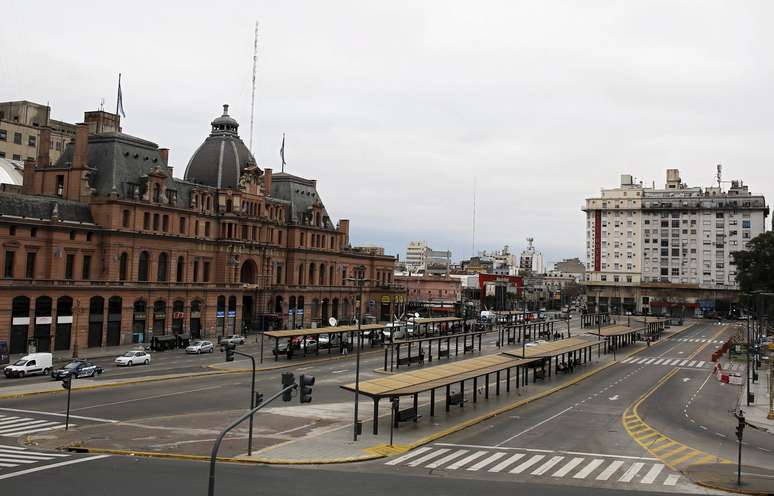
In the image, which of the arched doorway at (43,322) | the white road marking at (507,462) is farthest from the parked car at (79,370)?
the white road marking at (507,462)

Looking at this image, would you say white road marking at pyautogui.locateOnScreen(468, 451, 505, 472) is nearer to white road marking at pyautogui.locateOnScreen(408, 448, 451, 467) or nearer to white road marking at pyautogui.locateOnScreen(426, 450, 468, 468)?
white road marking at pyautogui.locateOnScreen(426, 450, 468, 468)

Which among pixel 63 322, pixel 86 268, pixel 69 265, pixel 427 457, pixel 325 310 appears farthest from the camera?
pixel 325 310

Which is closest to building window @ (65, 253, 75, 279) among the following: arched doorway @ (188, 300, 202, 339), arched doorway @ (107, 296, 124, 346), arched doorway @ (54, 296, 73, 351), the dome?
arched doorway @ (54, 296, 73, 351)

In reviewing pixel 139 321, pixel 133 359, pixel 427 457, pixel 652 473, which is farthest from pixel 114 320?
pixel 652 473

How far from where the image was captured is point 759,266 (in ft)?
350

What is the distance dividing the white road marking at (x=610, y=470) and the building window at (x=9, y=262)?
2533 inches

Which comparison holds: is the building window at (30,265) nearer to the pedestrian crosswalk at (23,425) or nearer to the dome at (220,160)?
the dome at (220,160)

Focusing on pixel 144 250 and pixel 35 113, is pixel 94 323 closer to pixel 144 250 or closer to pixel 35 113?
pixel 144 250

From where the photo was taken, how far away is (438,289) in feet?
603

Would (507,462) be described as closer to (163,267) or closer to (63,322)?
(63,322)

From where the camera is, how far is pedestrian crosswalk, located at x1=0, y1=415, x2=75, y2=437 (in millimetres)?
35906

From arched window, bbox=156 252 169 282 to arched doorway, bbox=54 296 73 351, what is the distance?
14.7m

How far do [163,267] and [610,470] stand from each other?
7211 centimetres

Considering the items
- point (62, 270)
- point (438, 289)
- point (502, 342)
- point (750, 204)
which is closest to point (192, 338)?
point (62, 270)
